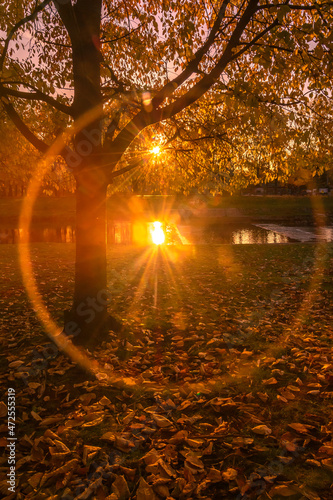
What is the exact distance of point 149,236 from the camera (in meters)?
21.5

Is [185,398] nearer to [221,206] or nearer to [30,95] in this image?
[30,95]

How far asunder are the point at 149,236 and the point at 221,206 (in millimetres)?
25591

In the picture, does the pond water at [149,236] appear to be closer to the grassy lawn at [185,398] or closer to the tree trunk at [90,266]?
the grassy lawn at [185,398]

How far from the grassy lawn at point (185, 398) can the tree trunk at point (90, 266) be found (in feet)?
1.41

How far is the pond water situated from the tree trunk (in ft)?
41.2

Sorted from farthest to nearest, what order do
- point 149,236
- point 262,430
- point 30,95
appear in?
1. point 149,236
2. point 30,95
3. point 262,430

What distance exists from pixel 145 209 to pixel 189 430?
133ft

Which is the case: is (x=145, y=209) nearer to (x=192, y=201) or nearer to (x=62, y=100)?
(x=192, y=201)

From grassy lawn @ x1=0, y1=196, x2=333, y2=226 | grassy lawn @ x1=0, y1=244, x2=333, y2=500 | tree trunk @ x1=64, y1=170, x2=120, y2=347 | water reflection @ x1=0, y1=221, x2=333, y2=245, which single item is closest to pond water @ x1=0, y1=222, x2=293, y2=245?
water reflection @ x1=0, y1=221, x2=333, y2=245

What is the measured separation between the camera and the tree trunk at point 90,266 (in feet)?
17.7

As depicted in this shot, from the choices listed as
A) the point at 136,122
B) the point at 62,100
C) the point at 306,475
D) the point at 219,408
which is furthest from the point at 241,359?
the point at 62,100

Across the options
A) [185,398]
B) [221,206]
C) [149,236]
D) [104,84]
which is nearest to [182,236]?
[149,236]

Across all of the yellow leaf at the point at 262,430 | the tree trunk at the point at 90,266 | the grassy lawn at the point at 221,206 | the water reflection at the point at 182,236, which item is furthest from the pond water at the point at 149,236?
the yellow leaf at the point at 262,430

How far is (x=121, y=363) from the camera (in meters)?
4.81
